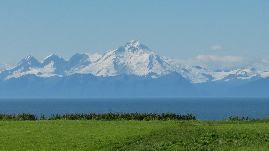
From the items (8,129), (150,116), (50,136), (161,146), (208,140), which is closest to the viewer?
(161,146)

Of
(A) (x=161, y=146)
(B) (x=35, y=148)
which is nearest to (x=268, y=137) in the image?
(A) (x=161, y=146)

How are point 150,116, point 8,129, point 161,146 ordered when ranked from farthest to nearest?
point 150,116 < point 8,129 < point 161,146

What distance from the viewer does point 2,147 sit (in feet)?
138

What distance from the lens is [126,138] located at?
1868 inches

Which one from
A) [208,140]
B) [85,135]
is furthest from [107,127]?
[208,140]

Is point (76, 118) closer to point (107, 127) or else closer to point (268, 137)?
point (107, 127)

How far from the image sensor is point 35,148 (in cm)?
4178

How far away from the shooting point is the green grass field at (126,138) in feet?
137

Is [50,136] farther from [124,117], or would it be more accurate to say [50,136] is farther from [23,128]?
[124,117]

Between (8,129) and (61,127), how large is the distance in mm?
4816

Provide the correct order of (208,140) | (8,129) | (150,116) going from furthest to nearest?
(150,116) < (8,129) < (208,140)

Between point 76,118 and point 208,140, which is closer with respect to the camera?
point 208,140

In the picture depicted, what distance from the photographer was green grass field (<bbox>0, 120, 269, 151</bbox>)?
41812mm

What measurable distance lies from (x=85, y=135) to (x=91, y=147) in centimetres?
788
